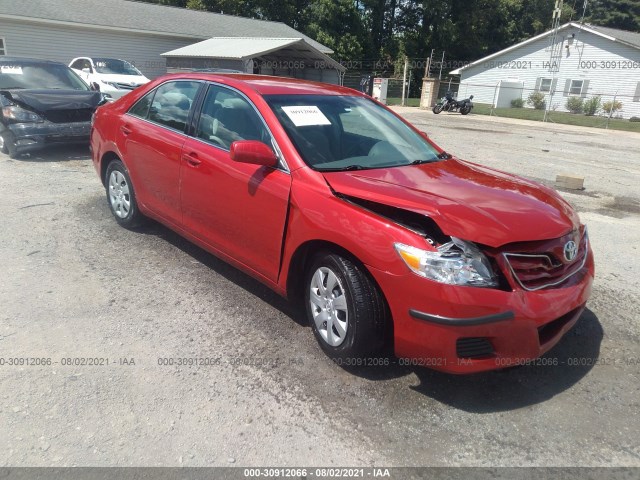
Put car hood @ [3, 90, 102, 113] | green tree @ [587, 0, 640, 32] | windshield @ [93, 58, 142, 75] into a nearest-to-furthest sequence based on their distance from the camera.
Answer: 1. car hood @ [3, 90, 102, 113]
2. windshield @ [93, 58, 142, 75]
3. green tree @ [587, 0, 640, 32]

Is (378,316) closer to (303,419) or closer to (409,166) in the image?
(303,419)

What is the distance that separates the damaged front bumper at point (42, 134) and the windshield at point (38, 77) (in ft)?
4.10

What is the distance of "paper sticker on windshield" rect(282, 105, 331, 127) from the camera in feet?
12.0

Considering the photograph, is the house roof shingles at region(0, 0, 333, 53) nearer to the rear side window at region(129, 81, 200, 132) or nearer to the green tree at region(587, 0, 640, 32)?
the rear side window at region(129, 81, 200, 132)

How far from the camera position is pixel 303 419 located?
2719mm

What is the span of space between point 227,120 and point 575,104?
1332 inches

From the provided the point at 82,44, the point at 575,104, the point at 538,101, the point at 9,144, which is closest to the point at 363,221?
the point at 9,144

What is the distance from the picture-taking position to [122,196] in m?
5.18

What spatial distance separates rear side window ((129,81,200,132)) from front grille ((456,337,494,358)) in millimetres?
2895

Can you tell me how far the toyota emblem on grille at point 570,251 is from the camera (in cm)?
295

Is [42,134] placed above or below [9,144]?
above

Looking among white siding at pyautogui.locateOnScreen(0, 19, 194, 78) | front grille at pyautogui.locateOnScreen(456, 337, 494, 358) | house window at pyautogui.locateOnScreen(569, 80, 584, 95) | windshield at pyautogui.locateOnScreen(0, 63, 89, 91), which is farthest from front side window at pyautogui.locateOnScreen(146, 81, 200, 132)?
house window at pyautogui.locateOnScreen(569, 80, 584, 95)

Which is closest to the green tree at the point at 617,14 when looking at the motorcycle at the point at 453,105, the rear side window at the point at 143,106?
the motorcycle at the point at 453,105

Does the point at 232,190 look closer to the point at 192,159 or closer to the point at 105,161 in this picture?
the point at 192,159
